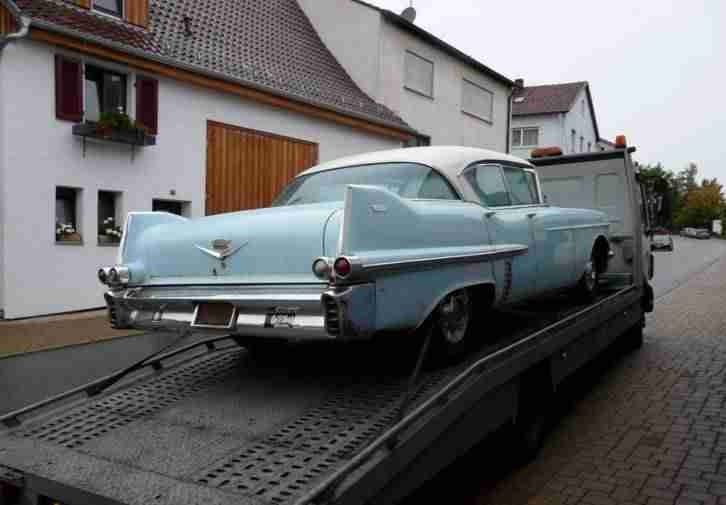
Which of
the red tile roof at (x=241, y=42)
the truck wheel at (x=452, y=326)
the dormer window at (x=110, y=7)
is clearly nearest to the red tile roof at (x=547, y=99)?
the red tile roof at (x=241, y=42)

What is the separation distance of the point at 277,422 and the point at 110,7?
10.8m

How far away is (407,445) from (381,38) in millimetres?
16223

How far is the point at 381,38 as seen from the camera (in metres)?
17.6

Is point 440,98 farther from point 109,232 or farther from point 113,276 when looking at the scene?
point 113,276

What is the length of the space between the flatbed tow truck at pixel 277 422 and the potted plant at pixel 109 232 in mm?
6715

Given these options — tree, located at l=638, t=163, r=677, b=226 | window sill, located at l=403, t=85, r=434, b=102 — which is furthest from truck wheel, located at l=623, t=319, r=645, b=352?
window sill, located at l=403, t=85, r=434, b=102

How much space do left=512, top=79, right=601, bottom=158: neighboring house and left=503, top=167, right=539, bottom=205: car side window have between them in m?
30.0

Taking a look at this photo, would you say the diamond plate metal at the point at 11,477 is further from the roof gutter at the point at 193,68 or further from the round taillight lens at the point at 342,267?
the roof gutter at the point at 193,68

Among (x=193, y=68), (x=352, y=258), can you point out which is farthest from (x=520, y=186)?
(x=193, y=68)

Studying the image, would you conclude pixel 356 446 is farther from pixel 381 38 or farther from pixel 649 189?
pixel 381 38

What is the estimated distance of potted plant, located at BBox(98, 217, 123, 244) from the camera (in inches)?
423

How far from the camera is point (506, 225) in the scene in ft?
14.7

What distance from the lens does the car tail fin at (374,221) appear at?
10.3 feet

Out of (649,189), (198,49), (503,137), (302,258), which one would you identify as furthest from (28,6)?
(503,137)
